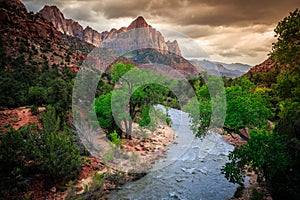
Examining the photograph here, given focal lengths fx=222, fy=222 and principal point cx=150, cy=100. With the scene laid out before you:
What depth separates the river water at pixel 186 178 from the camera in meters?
12.6

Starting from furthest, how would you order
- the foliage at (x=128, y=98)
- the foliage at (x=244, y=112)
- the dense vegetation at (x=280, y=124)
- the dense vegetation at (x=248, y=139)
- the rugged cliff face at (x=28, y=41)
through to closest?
the rugged cliff face at (x=28, y=41) → the foliage at (x=128, y=98) → the foliage at (x=244, y=112) → the dense vegetation at (x=248, y=139) → the dense vegetation at (x=280, y=124)

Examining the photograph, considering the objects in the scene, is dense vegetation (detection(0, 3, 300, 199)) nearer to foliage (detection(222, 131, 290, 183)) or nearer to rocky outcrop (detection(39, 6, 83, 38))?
foliage (detection(222, 131, 290, 183))

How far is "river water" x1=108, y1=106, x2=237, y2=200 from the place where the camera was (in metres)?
12.6

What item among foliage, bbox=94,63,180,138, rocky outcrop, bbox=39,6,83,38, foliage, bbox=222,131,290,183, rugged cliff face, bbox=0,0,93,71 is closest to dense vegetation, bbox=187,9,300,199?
foliage, bbox=222,131,290,183

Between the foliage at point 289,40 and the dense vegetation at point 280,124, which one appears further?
the foliage at point 289,40

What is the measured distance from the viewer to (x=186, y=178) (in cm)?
1494

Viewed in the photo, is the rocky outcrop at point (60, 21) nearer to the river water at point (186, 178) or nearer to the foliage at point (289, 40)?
the river water at point (186, 178)

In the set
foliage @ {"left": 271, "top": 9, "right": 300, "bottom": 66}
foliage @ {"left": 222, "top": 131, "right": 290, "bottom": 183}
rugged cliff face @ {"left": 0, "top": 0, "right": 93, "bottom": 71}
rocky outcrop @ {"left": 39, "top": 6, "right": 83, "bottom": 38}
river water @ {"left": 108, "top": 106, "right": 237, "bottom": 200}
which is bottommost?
river water @ {"left": 108, "top": 106, "right": 237, "bottom": 200}

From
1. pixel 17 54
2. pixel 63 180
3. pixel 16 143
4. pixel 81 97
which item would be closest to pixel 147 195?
pixel 63 180

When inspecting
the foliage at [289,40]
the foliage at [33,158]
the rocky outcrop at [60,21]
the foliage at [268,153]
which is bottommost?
the foliage at [33,158]

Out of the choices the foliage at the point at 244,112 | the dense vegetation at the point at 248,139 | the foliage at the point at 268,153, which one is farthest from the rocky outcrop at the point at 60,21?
the foliage at the point at 268,153

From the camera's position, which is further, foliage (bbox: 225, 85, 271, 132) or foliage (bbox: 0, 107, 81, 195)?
foliage (bbox: 0, 107, 81, 195)

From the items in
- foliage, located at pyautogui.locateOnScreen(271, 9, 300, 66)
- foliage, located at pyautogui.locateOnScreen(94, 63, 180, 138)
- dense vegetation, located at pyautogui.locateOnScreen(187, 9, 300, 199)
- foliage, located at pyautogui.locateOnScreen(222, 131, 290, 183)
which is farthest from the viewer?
foliage, located at pyautogui.locateOnScreen(94, 63, 180, 138)

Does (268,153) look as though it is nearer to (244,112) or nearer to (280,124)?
(244,112)
